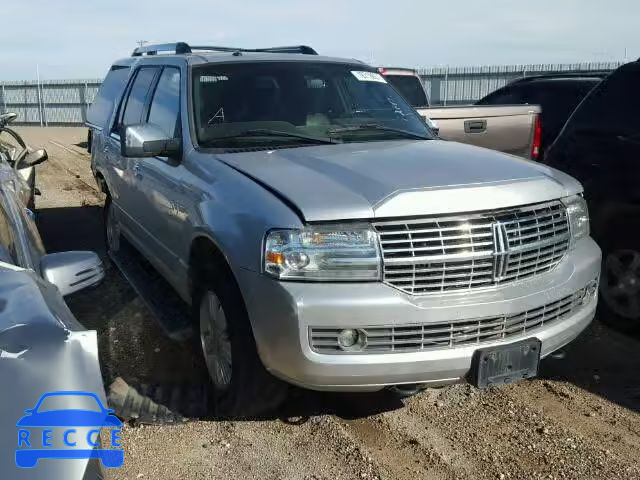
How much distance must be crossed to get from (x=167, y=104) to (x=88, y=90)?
2574 cm

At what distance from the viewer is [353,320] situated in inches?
117

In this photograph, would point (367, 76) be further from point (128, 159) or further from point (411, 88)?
point (411, 88)

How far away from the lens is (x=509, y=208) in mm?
3242

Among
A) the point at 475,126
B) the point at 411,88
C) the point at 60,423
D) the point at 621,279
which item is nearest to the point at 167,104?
the point at 60,423

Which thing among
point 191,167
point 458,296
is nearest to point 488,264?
point 458,296

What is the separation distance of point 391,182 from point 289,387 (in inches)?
46.8

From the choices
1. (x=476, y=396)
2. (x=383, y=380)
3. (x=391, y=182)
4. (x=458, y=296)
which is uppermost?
(x=391, y=182)

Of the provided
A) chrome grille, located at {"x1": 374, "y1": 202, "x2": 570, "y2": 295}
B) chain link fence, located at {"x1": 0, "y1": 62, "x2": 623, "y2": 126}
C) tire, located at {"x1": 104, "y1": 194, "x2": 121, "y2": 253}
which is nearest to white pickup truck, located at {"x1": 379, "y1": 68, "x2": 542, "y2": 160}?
tire, located at {"x1": 104, "y1": 194, "x2": 121, "y2": 253}

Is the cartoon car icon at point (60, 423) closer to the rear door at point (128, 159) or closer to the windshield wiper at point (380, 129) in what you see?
the windshield wiper at point (380, 129)

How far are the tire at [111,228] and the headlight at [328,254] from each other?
371cm

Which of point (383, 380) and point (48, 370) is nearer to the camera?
point (48, 370)

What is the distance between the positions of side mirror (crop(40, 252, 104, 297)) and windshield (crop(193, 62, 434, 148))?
1.32 m

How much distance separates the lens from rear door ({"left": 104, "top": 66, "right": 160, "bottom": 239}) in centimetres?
538

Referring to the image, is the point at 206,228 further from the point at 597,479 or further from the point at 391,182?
the point at 597,479
